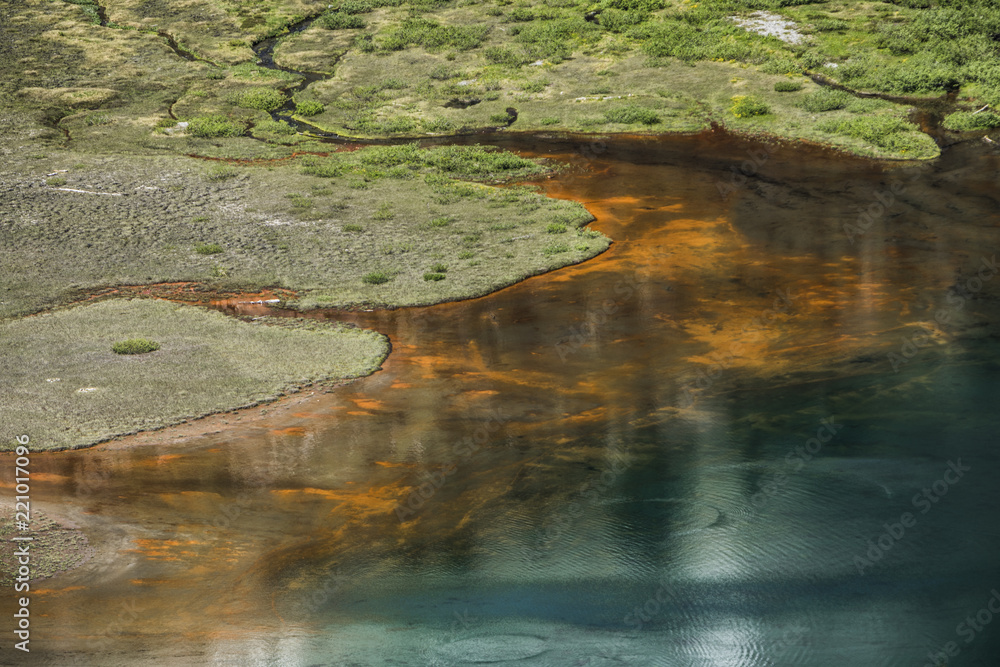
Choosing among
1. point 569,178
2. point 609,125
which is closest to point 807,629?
point 569,178

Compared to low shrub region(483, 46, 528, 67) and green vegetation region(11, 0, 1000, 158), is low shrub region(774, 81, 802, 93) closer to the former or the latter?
green vegetation region(11, 0, 1000, 158)

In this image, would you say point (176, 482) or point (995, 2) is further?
point (995, 2)

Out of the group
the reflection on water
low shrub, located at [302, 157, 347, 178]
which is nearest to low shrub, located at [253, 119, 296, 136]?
low shrub, located at [302, 157, 347, 178]

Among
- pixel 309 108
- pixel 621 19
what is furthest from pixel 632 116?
pixel 309 108

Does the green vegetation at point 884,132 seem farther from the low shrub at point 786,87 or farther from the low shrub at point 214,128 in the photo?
the low shrub at point 214,128

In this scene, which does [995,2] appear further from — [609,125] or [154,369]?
[154,369]

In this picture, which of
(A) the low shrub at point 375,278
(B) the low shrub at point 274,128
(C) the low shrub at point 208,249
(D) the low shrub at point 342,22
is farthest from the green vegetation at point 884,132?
(D) the low shrub at point 342,22

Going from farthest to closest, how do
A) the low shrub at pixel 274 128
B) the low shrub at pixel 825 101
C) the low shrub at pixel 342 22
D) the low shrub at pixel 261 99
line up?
1. the low shrub at pixel 342 22
2. the low shrub at pixel 261 99
3. the low shrub at pixel 274 128
4. the low shrub at pixel 825 101
